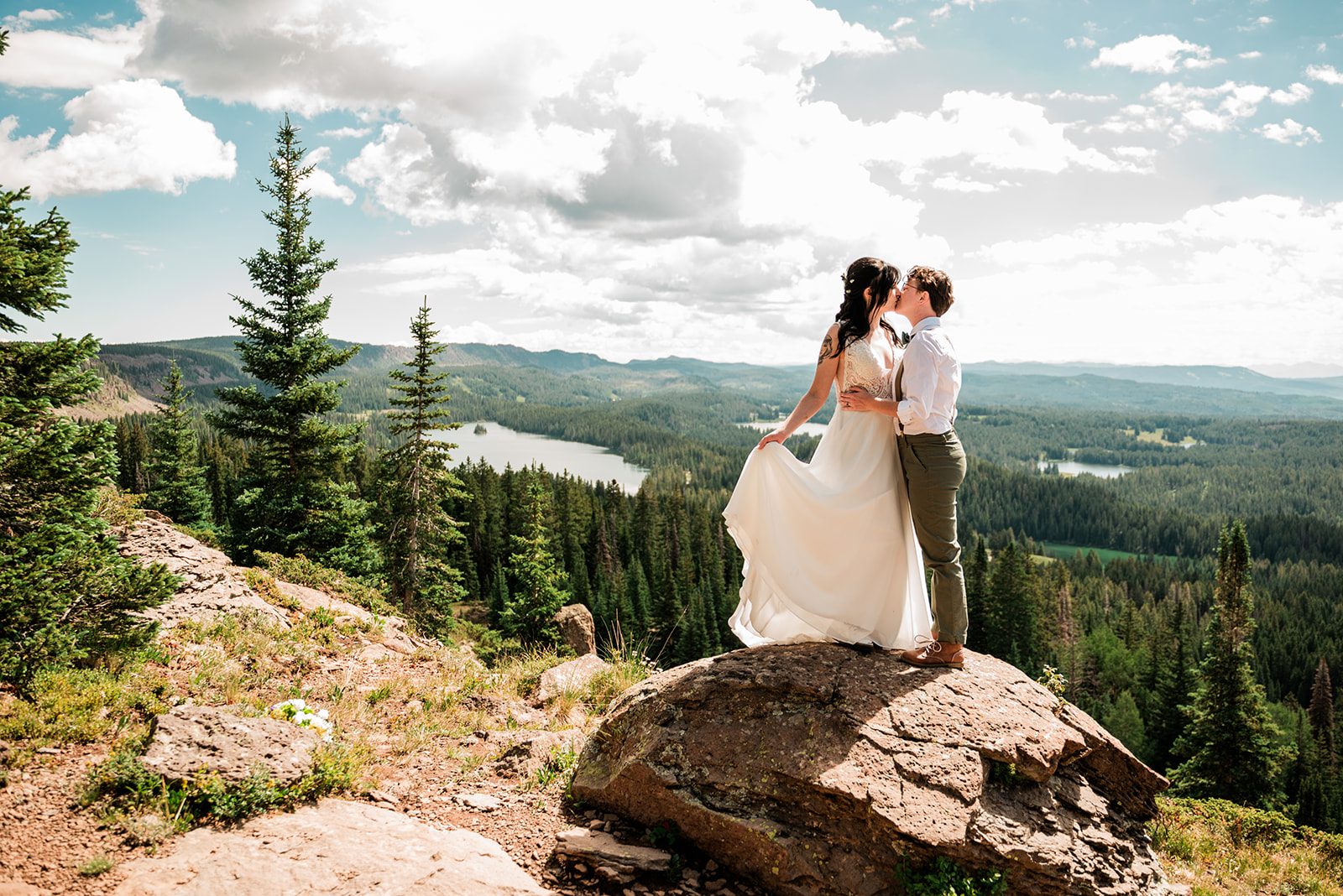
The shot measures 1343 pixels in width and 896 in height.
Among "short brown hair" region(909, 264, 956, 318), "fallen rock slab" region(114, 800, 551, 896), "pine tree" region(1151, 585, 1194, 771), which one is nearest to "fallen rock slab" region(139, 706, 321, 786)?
"fallen rock slab" region(114, 800, 551, 896)

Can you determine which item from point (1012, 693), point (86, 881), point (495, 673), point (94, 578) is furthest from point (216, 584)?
point (1012, 693)

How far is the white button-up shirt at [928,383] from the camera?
550 centimetres

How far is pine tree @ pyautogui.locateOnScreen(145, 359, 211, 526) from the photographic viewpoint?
2912 cm

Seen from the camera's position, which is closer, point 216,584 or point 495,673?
point 495,673

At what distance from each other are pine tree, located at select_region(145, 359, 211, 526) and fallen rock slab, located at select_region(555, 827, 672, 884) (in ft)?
102

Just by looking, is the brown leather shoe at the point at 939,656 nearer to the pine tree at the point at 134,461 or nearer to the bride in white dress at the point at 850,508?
the bride in white dress at the point at 850,508

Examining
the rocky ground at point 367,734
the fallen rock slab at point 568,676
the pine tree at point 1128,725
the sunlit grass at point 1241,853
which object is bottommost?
the pine tree at point 1128,725

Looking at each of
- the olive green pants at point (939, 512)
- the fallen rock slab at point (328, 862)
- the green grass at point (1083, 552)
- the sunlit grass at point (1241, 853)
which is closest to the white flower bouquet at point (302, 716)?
the fallen rock slab at point (328, 862)

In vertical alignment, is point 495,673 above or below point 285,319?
below

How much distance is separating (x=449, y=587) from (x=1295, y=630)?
95176 mm

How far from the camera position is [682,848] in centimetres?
500

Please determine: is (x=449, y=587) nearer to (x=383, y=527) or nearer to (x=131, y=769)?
(x=383, y=527)

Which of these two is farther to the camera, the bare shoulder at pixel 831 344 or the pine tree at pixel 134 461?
the pine tree at pixel 134 461

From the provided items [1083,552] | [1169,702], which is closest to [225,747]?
[1169,702]
